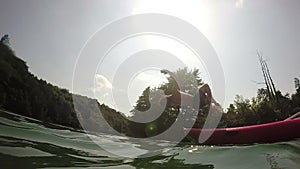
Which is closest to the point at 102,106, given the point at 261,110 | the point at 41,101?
the point at 41,101

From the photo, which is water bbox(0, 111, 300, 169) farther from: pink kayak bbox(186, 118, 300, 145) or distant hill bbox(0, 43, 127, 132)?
distant hill bbox(0, 43, 127, 132)

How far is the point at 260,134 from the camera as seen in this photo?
4.49 meters

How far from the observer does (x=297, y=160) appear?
9.02 feet

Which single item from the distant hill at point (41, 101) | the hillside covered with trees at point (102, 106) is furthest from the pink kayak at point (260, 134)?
the distant hill at point (41, 101)

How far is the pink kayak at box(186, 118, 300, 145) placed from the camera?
4316 millimetres

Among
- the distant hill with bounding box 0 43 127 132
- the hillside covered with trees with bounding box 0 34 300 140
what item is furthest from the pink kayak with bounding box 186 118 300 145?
the distant hill with bounding box 0 43 127 132

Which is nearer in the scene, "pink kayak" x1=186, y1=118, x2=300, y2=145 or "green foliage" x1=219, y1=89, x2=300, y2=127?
"pink kayak" x1=186, y1=118, x2=300, y2=145

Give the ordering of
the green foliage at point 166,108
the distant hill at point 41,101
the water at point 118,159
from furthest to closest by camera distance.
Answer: the green foliage at point 166,108, the distant hill at point 41,101, the water at point 118,159

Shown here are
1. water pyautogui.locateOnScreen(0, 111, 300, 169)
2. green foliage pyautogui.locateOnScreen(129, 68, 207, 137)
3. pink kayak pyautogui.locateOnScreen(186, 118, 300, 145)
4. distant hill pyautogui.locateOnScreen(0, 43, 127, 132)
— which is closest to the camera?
water pyautogui.locateOnScreen(0, 111, 300, 169)

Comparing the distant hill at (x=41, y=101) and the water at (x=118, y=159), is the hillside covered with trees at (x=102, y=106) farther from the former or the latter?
the water at (x=118, y=159)

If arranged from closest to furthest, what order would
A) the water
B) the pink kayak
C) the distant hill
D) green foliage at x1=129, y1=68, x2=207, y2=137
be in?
the water → the pink kayak → the distant hill → green foliage at x1=129, y1=68, x2=207, y2=137

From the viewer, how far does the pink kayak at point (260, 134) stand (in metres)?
4.32

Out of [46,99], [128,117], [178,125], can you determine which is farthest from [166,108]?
[46,99]

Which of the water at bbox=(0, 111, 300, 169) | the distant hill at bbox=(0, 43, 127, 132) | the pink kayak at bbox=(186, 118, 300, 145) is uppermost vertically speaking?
the distant hill at bbox=(0, 43, 127, 132)
